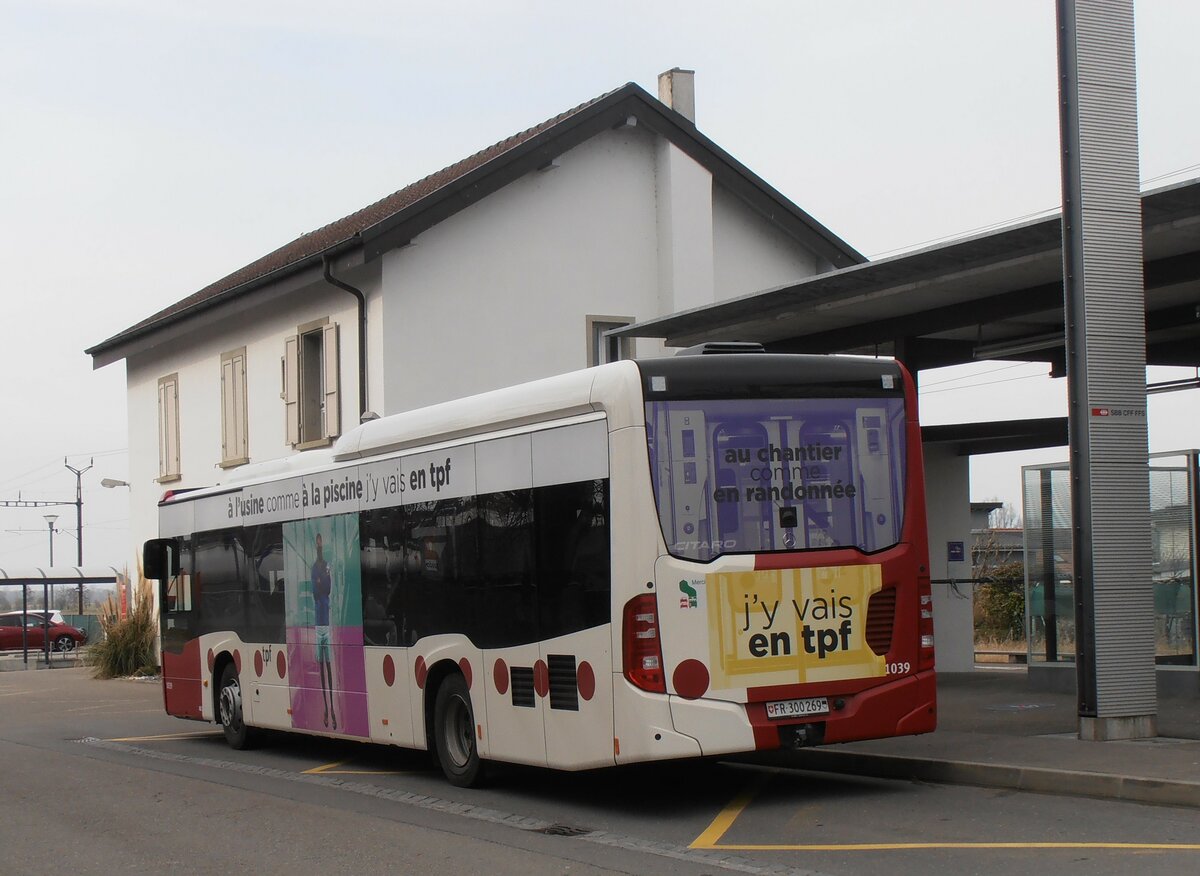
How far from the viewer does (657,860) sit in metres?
8.84

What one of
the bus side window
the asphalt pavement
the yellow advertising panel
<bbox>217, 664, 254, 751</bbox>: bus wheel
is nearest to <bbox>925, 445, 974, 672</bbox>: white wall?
the asphalt pavement

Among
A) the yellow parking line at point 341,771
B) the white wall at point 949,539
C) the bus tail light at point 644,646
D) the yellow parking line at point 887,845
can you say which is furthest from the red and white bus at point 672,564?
the white wall at point 949,539

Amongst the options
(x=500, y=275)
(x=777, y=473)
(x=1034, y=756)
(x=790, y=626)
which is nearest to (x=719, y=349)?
(x=777, y=473)

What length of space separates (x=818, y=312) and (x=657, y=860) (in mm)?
8770

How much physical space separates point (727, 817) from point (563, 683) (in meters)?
1.45

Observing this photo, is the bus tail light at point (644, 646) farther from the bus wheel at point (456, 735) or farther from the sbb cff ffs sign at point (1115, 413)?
the sbb cff ffs sign at point (1115, 413)

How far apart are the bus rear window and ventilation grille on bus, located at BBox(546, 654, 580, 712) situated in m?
1.24

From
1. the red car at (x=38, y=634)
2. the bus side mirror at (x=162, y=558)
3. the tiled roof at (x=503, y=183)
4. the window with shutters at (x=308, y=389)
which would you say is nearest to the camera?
the bus side mirror at (x=162, y=558)

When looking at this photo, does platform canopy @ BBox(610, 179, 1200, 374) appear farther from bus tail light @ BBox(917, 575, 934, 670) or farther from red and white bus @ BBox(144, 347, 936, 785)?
bus tail light @ BBox(917, 575, 934, 670)

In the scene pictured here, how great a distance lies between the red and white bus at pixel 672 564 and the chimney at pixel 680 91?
1751 centimetres

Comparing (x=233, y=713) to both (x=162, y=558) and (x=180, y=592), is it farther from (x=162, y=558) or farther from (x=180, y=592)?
(x=162, y=558)

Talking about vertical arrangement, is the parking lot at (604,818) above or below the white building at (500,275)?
below

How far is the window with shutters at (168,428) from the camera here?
31.2 m

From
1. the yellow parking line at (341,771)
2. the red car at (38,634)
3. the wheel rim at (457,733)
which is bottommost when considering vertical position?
the red car at (38,634)
